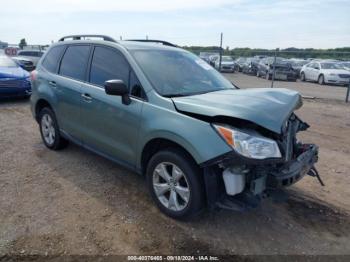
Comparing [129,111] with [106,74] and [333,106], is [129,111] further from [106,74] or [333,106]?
[333,106]

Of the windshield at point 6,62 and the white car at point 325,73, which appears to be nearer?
the windshield at point 6,62

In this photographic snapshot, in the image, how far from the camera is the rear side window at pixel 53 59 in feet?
17.4

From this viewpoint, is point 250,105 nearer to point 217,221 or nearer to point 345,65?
point 217,221

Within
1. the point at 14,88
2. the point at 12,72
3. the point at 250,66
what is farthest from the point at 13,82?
the point at 250,66

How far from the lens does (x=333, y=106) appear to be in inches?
443

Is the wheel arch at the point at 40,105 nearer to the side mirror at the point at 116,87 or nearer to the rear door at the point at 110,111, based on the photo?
the rear door at the point at 110,111

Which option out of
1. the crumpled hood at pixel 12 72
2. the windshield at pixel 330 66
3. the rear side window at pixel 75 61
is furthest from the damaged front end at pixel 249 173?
the windshield at pixel 330 66

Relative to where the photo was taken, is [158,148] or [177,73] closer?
[158,148]

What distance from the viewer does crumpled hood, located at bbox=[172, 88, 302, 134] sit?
3.06 meters

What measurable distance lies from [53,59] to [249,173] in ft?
12.7

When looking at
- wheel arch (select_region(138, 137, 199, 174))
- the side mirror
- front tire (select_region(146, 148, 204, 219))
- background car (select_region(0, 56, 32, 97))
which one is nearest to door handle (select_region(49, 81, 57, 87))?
the side mirror

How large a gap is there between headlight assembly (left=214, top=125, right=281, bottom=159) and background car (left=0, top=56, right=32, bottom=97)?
8.68m

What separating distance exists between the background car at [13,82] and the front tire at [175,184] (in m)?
7.86

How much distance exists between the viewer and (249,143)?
2945 millimetres
